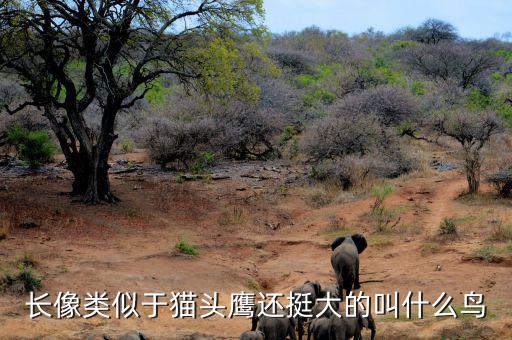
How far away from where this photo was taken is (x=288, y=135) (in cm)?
2600

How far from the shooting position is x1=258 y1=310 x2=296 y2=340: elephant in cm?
789

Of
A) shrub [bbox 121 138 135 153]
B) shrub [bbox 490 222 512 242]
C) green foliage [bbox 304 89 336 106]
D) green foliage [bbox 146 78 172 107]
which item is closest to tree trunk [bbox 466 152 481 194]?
shrub [bbox 490 222 512 242]

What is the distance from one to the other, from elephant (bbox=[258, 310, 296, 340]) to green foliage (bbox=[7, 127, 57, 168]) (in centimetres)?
1636

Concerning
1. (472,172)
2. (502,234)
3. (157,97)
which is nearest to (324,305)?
(502,234)

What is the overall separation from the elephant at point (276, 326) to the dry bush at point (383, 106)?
1670cm

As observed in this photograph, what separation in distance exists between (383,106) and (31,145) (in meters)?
13.8

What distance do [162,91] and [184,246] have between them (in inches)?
904

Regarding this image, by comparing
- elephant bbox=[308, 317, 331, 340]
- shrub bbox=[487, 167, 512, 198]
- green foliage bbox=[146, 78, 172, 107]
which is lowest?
elephant bbox=[308, 317, 331, 340]

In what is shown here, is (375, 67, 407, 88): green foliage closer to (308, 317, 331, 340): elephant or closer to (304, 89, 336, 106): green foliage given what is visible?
(304, 89, 336, 106): green foliage

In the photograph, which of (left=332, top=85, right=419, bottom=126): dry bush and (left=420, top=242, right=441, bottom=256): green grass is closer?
(left=420, top=242, right=441, bottom=256): green grass

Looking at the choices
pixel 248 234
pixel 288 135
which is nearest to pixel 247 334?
pixel 248 234

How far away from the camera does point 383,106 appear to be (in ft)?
80.3

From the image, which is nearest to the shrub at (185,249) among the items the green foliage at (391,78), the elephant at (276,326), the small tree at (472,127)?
the elephant at (276,326)

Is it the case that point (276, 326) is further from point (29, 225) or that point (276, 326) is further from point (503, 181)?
point (503, 181)
